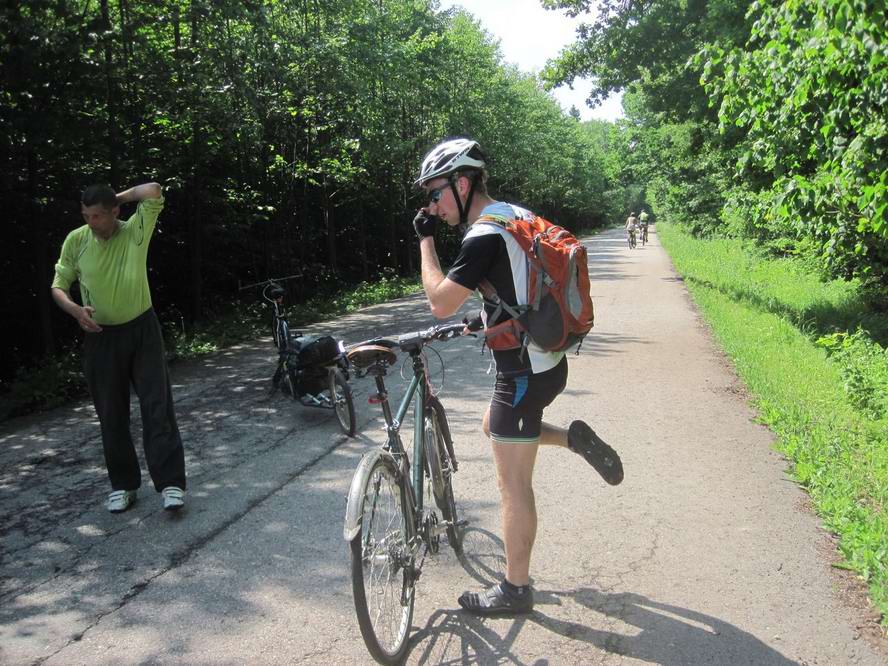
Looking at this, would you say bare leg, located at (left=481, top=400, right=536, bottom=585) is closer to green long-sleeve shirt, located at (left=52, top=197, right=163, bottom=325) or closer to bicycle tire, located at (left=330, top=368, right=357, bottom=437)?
green long-sleeve shirt, located at (left=52, top=197, right=163, bottom=325)

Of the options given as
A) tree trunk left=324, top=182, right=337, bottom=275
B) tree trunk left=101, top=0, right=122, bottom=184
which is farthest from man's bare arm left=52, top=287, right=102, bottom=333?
tree trunk left=324, top=182, right=337, bottom=275

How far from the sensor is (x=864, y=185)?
5805mm

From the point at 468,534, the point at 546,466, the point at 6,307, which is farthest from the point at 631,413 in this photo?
the point at 6,307

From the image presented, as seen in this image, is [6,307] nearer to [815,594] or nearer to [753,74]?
[753,74]

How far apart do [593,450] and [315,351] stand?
405cm

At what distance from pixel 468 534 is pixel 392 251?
22357 mm

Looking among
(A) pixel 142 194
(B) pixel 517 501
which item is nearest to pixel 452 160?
(B) pixel 517 501

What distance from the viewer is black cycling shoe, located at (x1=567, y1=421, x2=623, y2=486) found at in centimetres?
351

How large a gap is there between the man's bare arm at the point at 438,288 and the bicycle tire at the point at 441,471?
846 mm

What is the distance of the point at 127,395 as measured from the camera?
480 cm

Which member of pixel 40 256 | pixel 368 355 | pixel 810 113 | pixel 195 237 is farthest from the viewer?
pixel 195 237

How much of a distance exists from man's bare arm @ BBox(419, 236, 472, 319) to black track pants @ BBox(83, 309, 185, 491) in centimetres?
245

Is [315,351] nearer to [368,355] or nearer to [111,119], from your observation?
[368,355]

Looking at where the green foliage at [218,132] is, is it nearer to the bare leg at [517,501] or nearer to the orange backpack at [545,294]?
the orange backpack at [545,294]
